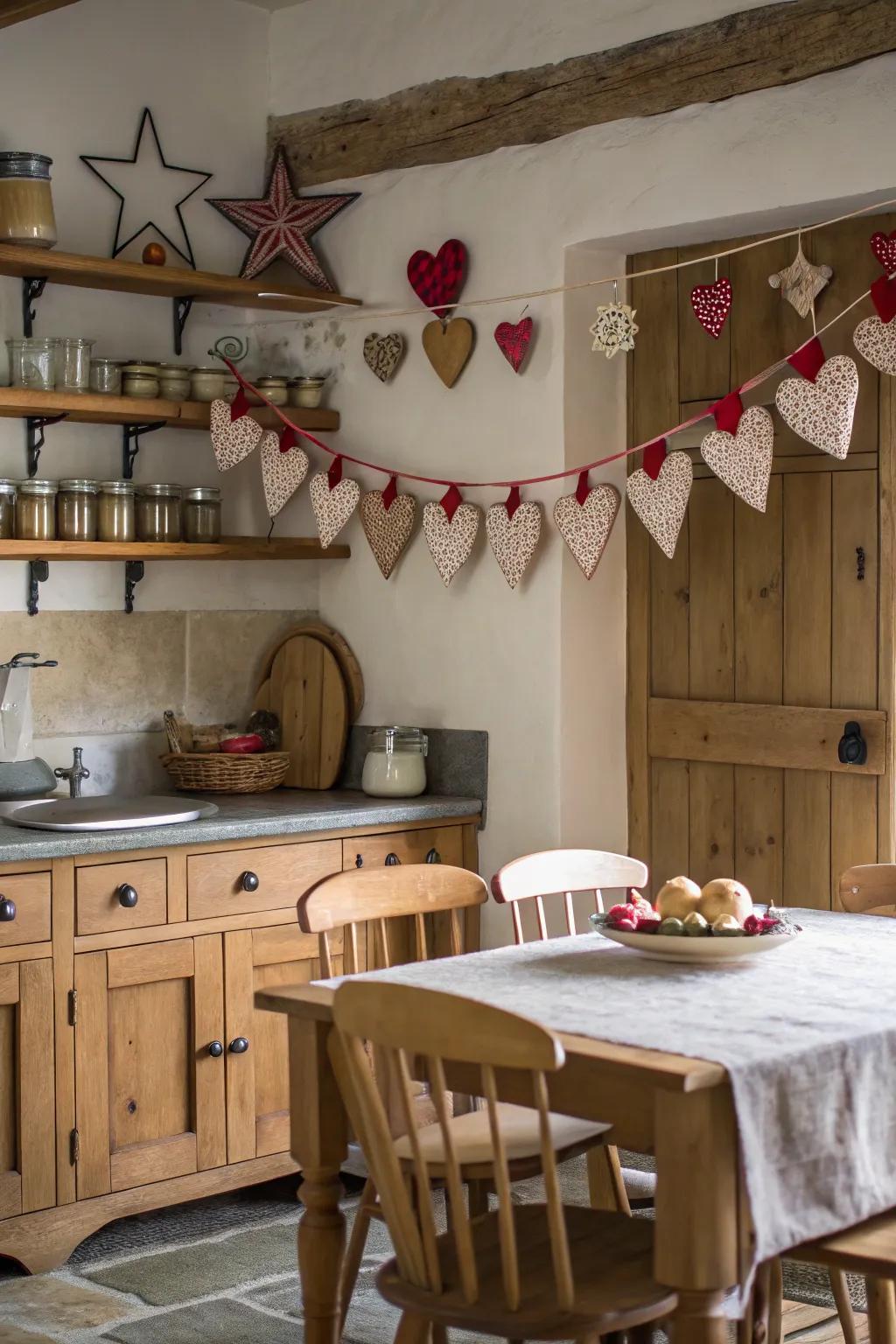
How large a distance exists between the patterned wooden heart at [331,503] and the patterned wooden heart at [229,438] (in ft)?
0.68

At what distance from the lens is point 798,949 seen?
271 centimetres

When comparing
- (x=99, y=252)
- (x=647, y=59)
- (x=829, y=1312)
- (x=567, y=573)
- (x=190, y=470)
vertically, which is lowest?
(x=829, y=1312)

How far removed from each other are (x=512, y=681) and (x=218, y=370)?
1.09 m

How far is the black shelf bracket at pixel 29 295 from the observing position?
4.04 metres

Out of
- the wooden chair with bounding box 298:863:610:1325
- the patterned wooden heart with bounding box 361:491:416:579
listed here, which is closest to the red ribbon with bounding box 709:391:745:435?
the patterned wooden heart with bounding box 361:491:416:579

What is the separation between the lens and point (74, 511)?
13.0ft

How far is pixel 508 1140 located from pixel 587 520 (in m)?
1.68

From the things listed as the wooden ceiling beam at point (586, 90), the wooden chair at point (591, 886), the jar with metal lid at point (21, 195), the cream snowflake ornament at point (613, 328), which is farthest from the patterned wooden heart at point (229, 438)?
the wooden chair at point (591, 886)

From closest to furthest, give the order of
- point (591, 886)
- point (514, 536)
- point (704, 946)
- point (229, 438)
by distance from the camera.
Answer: point (704, 946)
point (591, 886)
point (514, 536)
point (229, 438)

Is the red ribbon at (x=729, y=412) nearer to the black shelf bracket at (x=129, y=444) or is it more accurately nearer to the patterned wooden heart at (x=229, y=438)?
the patterned wooden heart at (x=229, y=438)

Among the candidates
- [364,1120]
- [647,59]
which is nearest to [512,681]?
[647,59]

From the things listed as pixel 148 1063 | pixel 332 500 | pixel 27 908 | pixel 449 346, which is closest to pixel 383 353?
pixel 449 346

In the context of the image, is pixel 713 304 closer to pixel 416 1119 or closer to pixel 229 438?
pixel 229 438

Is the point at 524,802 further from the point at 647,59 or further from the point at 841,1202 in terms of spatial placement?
the point at 841,1202
